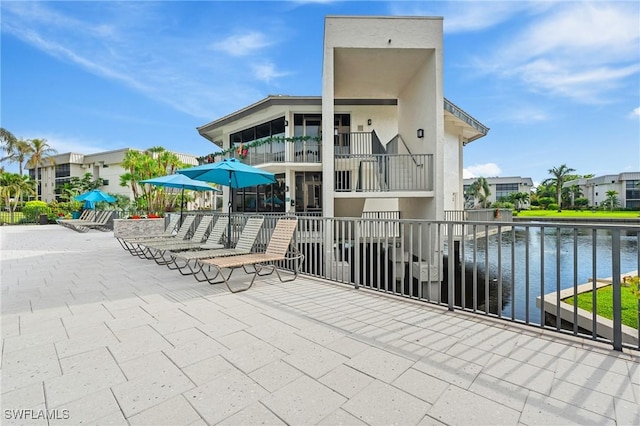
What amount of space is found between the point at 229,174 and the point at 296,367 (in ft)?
19.0

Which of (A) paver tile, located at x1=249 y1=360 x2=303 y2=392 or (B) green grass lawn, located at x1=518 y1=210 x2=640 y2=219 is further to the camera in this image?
(B) green grass lawn, located at x1=518 y1=210 x2=640 y2=219

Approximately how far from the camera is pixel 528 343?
9.41 feet

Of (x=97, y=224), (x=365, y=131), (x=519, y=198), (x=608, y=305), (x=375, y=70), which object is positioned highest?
(x=375, y=70)

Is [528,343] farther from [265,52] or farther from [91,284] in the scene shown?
[265,52]

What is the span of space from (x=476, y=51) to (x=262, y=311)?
13422 mm

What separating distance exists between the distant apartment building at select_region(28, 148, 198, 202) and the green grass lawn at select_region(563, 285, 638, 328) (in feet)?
142

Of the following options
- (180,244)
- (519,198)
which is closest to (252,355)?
(180,244)

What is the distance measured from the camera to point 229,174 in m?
7.46

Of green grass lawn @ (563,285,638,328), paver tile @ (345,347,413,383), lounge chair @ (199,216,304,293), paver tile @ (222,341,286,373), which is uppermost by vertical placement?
lounge chair @ (199,216,304,293)

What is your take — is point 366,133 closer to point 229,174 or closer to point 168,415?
point 229,174

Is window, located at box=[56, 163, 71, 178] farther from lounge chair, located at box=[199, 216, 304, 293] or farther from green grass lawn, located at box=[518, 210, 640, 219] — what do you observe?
green grass lawn, located at box=[518, 210, 640, 219]

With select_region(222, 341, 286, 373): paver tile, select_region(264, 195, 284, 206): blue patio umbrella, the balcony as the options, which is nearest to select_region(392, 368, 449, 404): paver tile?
select_region(222, 341, 286, 373): paver tile

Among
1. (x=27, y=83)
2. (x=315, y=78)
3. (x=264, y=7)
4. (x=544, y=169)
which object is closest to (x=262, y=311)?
(x=264, y=7)

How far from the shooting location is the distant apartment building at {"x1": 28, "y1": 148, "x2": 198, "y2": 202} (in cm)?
4231
